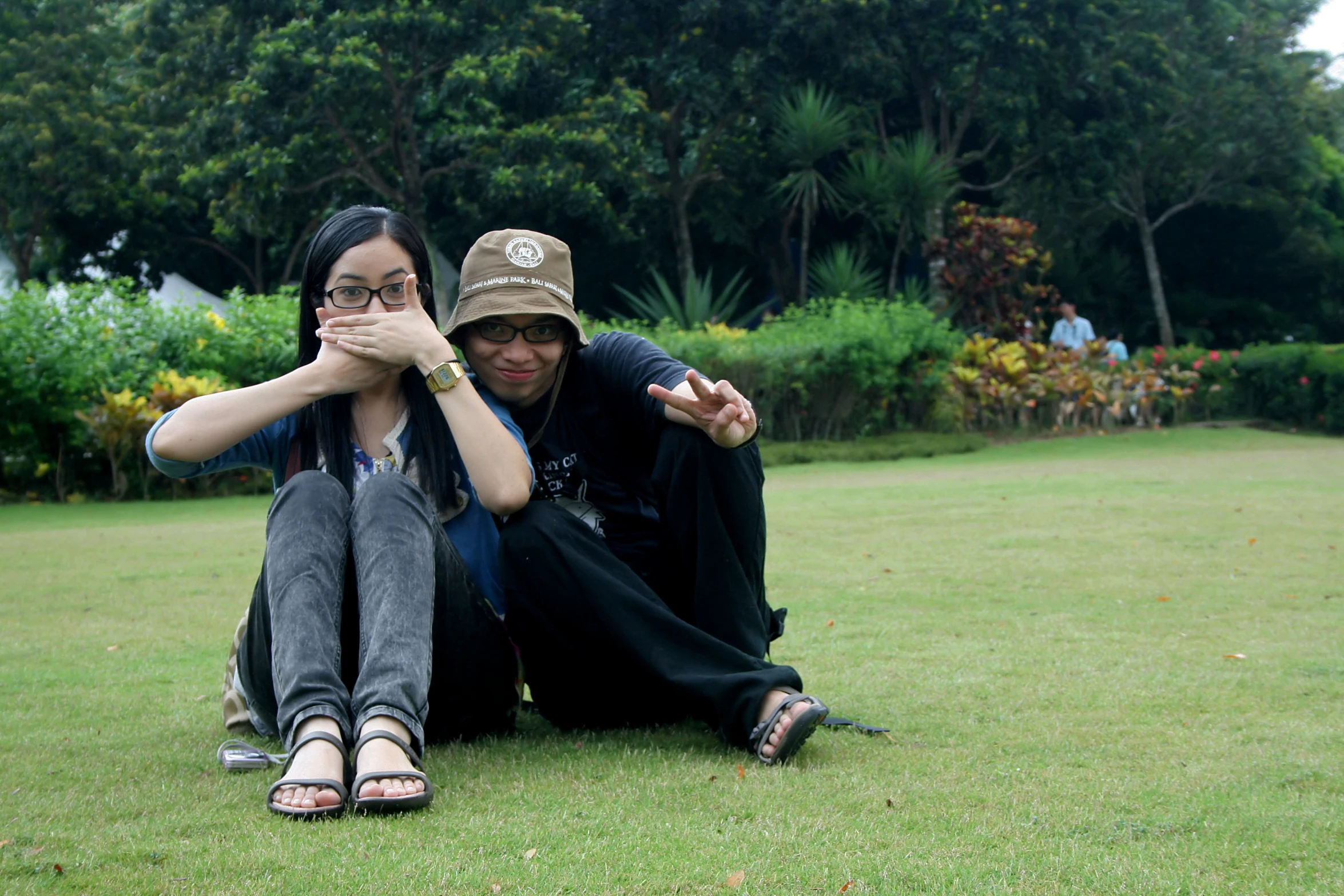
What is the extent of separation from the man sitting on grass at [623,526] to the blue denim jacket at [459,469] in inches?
5.6

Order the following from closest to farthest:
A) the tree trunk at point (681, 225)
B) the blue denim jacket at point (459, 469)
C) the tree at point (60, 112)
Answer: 1. the blue denim jacket at point (459, 469)
2. the tree trunk at point (681, 225)
3. the tree at point (60, 112)

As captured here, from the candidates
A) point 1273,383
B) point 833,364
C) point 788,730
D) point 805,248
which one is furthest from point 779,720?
point 805,248

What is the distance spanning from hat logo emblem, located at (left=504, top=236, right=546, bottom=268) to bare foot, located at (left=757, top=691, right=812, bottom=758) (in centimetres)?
108

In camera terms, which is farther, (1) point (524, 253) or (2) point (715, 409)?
(1) point (524, 253)

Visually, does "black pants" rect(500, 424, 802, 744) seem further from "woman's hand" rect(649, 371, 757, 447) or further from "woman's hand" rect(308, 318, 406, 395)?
"woman's hand" rect(308, 318, 406, 395)

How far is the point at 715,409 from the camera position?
261cm

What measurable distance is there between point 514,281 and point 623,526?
2.00 ft

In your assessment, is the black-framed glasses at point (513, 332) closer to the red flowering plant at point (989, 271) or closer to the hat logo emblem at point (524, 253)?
the hat logo emblem at point (524, 253)

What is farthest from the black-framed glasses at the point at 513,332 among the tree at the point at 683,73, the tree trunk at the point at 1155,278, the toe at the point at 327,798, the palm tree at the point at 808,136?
the tree trunk at the point at 1155,278

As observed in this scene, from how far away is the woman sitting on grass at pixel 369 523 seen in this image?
234 centimetres

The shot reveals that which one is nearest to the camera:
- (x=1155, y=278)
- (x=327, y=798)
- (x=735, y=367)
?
(x=327, y=798)

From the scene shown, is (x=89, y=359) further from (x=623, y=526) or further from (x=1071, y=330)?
(x=1071, y=330)

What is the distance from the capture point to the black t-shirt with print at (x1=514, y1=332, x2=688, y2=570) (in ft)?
9.59

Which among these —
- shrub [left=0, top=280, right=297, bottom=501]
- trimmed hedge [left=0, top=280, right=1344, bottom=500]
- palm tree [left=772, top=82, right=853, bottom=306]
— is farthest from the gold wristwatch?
palm tree [left=772, top=82, right=853, bottom=306]
